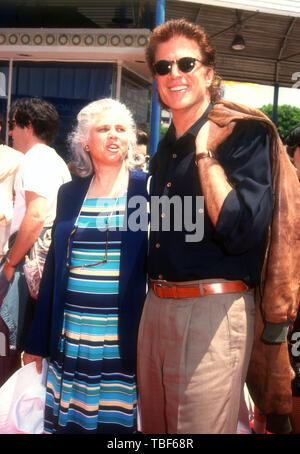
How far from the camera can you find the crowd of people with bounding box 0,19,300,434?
1.62 meters

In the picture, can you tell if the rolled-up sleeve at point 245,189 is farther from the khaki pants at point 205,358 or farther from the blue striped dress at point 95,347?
the blue striped dress at point 95,347

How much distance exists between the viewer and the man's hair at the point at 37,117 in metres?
3.27

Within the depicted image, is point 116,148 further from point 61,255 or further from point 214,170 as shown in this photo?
point 214,170

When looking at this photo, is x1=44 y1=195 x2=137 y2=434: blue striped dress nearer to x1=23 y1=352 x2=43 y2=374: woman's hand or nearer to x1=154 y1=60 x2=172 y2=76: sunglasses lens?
x1=23 y1=352 x2=43 y2=374: woman's hand

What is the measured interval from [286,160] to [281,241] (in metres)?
0.31

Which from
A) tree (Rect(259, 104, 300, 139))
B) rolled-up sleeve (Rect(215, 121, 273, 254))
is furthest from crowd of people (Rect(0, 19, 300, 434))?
tree (Rect(259, 104, 300, 139))

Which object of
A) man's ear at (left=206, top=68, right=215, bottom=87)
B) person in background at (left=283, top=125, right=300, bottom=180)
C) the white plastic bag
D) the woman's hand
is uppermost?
man's ear at (left=206, top=68, right=215, bottom=87)

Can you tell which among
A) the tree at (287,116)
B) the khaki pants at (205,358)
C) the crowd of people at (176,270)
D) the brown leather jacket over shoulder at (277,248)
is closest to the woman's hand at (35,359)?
the crowd of people at (176,270)

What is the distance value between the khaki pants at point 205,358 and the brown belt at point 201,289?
0.02 meters

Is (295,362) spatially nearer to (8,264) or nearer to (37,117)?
(8,264)

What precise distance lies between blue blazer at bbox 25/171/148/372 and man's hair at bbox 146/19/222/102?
60 centimetres

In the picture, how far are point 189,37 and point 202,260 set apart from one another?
961 mm

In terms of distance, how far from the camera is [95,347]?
84.0 inches

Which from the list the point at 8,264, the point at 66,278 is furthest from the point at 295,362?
the point at 8,264
